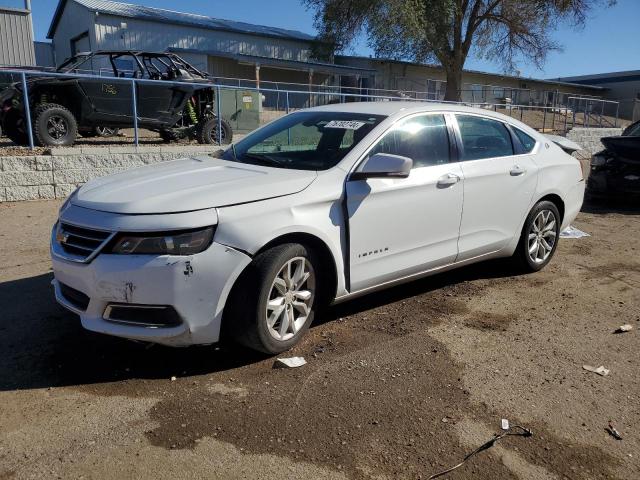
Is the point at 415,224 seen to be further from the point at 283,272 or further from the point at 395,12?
the point at 395,12

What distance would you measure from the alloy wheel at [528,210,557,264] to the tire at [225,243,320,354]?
2667 millimetres

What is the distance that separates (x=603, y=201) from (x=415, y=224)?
22.9ft

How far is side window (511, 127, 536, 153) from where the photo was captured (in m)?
5.25

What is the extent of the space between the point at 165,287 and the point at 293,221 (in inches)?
34.6

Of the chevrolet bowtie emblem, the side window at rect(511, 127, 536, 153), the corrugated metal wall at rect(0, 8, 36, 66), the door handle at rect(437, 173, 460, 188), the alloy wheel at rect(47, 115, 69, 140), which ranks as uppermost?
the corrugated metal wall at rect(0, 8, 36, 66)

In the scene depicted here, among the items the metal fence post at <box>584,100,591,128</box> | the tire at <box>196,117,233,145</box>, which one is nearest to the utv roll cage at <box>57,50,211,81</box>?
the tire at <box>196,117,233,145</box>

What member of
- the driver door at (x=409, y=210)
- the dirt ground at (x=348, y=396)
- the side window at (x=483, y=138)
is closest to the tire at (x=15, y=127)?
the dirt ground at (x=348, y=396)

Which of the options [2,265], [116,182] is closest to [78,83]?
[2,265]

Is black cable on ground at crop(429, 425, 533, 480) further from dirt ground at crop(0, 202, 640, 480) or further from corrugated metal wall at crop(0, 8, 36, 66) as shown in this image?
corrugated metal wall at crop(0, 8, 36, 66)

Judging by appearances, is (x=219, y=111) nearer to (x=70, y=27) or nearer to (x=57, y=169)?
(x=57, y=169)

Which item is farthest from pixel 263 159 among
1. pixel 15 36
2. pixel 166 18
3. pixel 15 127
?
pixel 166 18

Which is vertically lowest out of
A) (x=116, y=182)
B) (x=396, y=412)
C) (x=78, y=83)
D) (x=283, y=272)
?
(x=396, y=412)

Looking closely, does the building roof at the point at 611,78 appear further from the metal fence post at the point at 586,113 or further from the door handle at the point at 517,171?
the door handle at the point at 517,171

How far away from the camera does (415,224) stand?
416 centimetres
